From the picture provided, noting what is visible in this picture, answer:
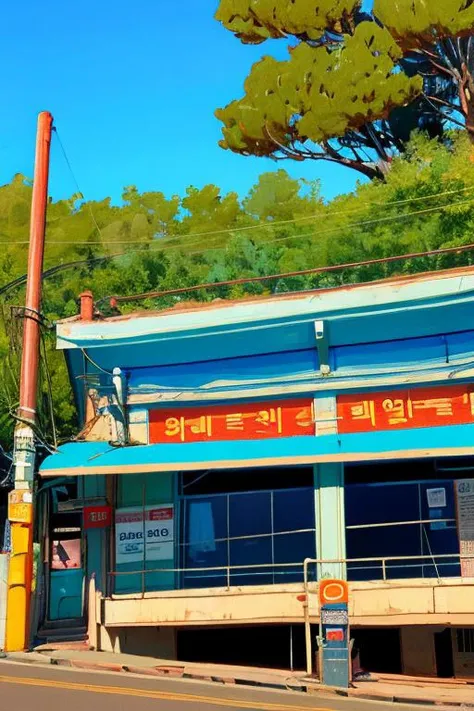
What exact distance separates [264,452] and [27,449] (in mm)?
4217

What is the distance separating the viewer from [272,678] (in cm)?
1202

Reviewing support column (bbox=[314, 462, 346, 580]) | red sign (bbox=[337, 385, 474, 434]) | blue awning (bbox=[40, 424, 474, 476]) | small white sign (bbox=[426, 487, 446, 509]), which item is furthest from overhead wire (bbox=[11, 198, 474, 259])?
support column (bbox=[314, 462, 346, 580])

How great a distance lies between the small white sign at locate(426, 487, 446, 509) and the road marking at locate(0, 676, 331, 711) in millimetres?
5540

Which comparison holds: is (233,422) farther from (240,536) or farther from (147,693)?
(147,693)

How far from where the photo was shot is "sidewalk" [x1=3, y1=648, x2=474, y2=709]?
1095 centimetres

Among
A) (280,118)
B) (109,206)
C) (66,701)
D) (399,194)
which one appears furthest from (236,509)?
(109,206)

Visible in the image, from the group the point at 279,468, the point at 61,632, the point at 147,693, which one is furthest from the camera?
the point at 61,632

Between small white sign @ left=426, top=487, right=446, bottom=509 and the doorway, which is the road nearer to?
the doorway

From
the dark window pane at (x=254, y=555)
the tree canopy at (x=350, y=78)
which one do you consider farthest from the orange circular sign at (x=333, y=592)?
the tree canopy at (x=350, y=78)

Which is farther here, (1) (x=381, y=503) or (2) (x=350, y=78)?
(2) (x=350, y=78)

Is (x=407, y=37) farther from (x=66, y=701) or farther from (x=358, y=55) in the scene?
(x=66, y=701)

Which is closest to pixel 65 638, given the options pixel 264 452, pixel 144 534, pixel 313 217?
pixel 144 534

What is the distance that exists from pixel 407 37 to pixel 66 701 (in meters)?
30.7

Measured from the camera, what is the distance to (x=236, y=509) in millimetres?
15133
